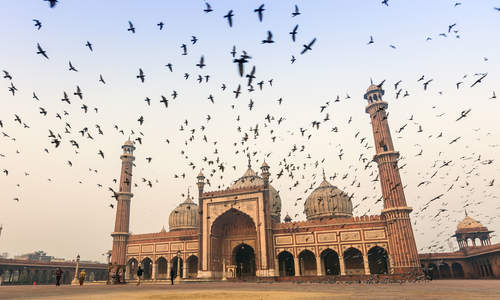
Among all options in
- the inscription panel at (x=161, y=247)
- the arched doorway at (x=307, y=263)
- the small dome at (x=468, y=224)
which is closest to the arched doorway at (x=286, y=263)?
the arched doorway at (x=307, y=263)

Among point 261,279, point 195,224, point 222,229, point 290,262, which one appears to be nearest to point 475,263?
point 290,262

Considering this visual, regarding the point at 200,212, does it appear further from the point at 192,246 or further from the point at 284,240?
the point at 284,240

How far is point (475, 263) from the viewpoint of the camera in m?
35.8

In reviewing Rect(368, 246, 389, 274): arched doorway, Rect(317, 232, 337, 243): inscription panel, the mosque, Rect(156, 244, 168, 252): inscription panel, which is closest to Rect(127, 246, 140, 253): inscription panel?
the mosque

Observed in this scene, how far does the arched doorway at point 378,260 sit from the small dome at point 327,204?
23.5 feet

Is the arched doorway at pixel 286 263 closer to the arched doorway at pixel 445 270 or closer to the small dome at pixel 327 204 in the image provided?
the small dome at pixel 327 204

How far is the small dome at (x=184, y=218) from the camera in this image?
4716 centimetres

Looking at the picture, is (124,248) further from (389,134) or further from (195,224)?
(389,134)

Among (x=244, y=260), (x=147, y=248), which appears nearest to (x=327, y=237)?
(x=244, y=260)

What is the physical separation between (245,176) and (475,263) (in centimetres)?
2879

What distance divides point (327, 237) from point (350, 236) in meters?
2.34

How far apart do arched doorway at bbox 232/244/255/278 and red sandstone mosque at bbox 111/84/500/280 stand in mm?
117

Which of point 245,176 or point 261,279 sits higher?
point 245,176

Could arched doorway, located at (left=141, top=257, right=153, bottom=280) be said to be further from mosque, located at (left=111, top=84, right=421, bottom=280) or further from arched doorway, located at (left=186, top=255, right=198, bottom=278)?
arched doorway, located at (left=186, top=255, right=198, bottom=278)
